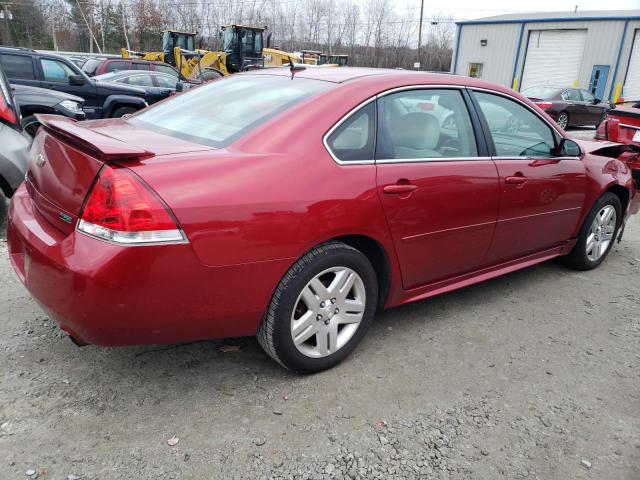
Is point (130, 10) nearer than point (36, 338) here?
No

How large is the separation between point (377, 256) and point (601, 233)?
2743 millimetres

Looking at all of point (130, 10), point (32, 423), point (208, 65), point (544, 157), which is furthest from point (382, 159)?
point (130, 10)

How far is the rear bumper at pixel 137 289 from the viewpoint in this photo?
6.77ft

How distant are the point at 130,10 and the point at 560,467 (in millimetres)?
66618

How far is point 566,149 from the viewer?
3.95 m

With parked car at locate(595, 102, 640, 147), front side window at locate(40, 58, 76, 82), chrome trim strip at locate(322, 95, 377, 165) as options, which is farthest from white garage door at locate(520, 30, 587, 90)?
chrome trim strip at locate(322, 95, 377, 165)

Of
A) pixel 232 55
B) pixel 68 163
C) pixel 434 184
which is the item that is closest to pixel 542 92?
pixel 232 55

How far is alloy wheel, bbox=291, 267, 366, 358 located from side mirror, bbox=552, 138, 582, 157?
6.93 ft

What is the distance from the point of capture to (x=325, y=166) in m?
2.55

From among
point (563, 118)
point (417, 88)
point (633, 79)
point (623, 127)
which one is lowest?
point (563, 118)

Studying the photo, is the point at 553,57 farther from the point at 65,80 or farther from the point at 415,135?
the point at 415,135

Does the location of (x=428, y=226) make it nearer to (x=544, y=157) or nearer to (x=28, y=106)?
(x=544, y=157)

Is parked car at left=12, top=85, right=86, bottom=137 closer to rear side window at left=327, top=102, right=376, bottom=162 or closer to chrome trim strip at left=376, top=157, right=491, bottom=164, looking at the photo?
rear side window at left=327, top=102, right=376, bottom=162

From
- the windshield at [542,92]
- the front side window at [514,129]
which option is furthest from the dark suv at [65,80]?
the windshield at [542,92]
